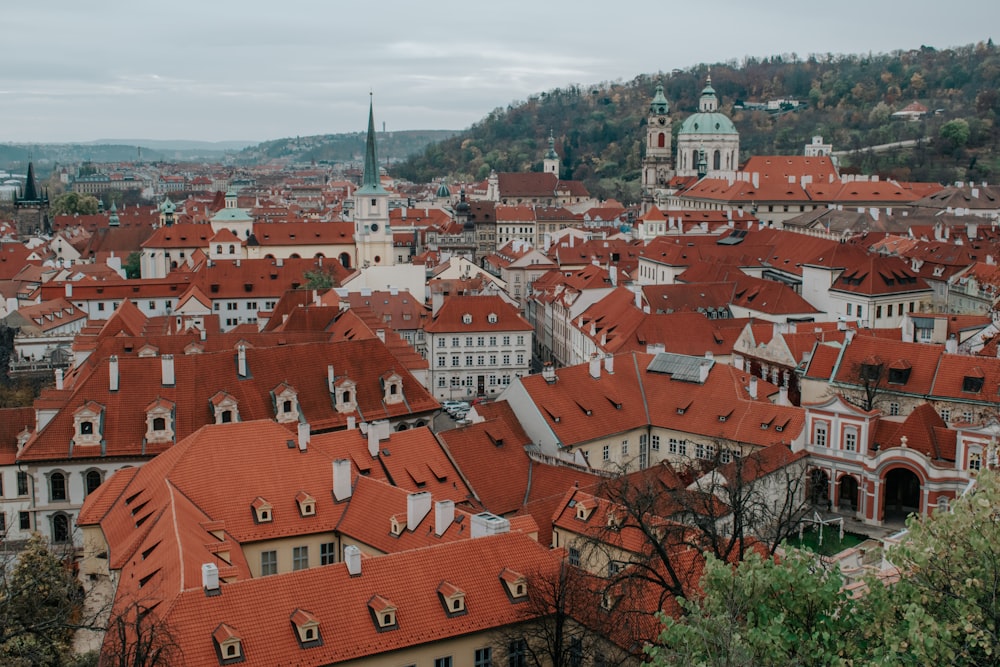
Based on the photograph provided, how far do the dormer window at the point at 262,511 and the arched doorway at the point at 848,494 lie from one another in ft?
78.8

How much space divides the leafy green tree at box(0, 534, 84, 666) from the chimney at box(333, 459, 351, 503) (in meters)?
7.83

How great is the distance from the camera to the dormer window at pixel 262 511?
33859 mm

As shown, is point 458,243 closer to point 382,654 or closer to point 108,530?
Result: point 108,530

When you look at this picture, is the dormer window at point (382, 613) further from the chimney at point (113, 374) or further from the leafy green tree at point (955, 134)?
the leafy green tree at point (955, 134)

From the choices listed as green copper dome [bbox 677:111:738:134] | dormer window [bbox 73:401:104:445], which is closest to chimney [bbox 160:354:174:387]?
dormer window [bbox 73:401:104:445]

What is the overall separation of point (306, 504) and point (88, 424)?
41.3ft

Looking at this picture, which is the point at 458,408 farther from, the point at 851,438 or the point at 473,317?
the point at 851,438

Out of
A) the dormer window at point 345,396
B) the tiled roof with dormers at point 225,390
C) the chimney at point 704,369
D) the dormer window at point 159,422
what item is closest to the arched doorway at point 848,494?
the chimney at point 704,369

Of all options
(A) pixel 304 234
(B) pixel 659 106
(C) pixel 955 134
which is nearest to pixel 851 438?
(A) pixel 304 234

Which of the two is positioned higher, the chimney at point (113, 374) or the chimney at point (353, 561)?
the chimney at point (113, 374)

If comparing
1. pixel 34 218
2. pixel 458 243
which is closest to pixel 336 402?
pixel 458 243

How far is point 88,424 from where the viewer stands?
140 ft

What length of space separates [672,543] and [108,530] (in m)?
17.0

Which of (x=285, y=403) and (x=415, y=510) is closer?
(x=415, y=510)
